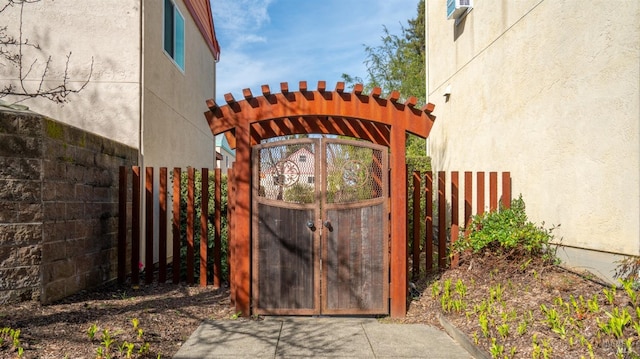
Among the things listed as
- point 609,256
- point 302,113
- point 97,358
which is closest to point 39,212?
point 97,358

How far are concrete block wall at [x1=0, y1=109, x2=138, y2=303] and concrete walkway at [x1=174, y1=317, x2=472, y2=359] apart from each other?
190 cm

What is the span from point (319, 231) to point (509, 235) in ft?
7.89

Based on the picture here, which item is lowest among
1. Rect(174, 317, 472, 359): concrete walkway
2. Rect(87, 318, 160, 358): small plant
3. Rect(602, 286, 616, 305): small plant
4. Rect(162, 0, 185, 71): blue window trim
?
Rect(174, 317, 472, 359): concrete walkway

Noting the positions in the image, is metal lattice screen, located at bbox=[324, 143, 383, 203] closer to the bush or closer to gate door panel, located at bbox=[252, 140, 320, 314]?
gate door panel, located at bbox=[252, 140, 320, 314]

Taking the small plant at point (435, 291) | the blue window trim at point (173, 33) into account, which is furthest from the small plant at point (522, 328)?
the blue window trim at point (173, 33)

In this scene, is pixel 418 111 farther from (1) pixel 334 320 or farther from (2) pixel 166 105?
(2) pixel 166 105

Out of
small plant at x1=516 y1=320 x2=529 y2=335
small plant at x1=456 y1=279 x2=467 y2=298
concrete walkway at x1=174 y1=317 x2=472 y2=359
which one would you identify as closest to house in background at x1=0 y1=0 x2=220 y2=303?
concrete walkway at x1=174 y1=317 x2=472 y2=359

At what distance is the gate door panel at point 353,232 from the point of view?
16.0 ft

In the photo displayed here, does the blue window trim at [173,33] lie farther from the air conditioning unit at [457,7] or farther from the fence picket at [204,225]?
the air conditioning unit at [457,7]

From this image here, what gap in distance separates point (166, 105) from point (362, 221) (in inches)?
202

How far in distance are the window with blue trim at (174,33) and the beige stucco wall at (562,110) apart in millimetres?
5693

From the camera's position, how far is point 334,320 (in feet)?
16.2

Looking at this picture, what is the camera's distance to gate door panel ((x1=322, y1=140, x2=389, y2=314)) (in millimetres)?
4867

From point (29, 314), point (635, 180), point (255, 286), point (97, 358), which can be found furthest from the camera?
point (255, 286)
